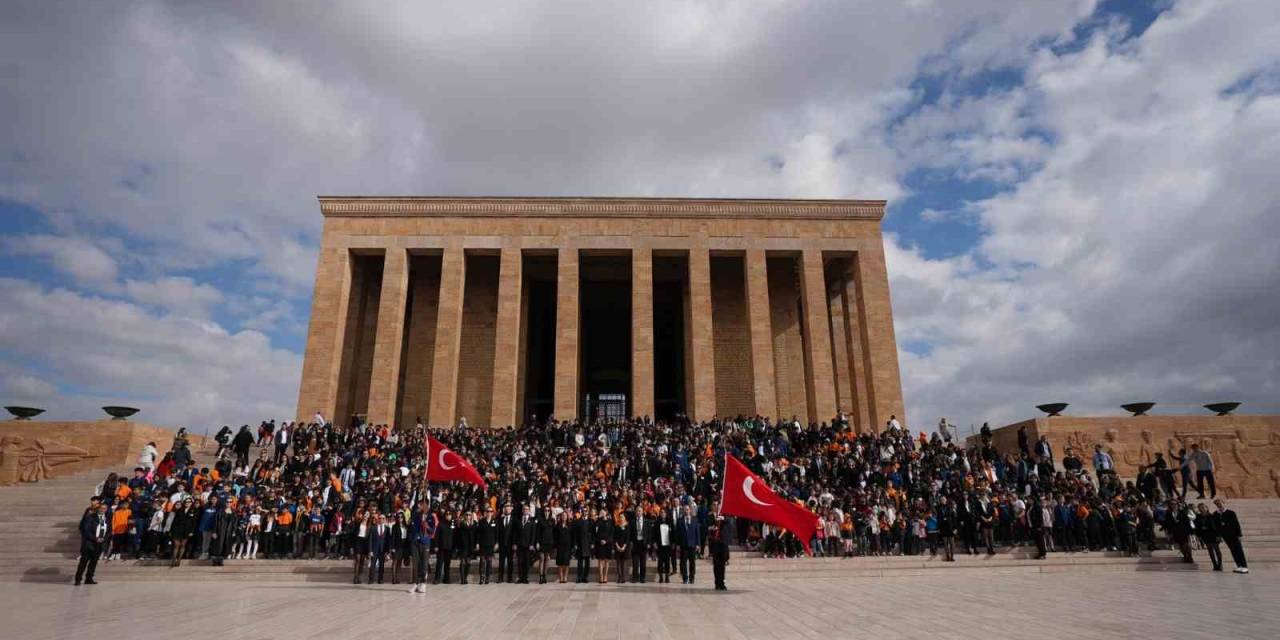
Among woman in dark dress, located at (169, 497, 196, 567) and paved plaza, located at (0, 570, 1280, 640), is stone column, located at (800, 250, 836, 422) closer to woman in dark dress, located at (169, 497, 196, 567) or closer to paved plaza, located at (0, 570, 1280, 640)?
paved plaza, located at (0, 570, 1280, 640)

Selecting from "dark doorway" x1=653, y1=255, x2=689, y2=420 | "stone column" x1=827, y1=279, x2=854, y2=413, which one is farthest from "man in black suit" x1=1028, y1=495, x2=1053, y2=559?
"dark doorway" x1=653, y1=255, x2=689, y2=420

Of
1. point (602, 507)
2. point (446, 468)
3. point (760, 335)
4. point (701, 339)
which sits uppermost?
point (760, 335)

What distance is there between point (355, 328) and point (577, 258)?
10.4 metres

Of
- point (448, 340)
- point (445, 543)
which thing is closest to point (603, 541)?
point (445, 543)

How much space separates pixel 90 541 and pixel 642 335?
19.2 metres

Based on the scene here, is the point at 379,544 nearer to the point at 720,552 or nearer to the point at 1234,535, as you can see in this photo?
the point at 720,552

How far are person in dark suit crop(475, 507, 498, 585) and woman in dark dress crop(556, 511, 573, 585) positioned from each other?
127 centimetres

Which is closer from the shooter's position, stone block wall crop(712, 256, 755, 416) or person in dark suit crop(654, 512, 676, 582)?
person in dark suit crop(654, 512, 676, 582)

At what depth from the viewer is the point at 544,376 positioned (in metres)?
34.6

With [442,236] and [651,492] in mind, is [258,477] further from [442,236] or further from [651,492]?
[442,236]

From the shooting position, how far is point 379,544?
12.4 meters

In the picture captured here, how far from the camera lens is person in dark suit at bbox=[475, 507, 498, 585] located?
41.1 feet

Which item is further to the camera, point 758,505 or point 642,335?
point 642,335

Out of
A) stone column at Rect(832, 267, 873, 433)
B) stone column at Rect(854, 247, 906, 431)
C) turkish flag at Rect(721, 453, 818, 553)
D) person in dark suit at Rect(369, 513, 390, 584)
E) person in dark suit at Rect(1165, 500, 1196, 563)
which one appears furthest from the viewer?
stone column at Rect(832, 267, 873, 433)
